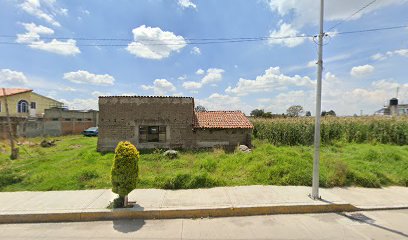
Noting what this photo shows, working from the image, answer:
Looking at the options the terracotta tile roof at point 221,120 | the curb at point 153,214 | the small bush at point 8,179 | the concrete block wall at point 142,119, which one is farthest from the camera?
the terracotta tile roof at point 221,120

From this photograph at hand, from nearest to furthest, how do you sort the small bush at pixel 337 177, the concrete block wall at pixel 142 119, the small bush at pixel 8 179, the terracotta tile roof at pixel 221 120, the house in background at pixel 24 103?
the small bush at pixel 337 177 < the small bush at pixel 8 179 < the concrete block wall at pixel 142 119 < the terracotta tile roof at pixel 221 120 < the house in background at pixel 24 103

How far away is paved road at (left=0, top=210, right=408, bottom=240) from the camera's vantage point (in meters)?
4.67

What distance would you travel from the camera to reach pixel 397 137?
1619cm

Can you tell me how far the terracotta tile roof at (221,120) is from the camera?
15062 mm

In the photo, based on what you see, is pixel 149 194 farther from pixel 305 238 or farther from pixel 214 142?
pixel 214 142

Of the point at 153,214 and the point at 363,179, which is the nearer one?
the point at 153,214

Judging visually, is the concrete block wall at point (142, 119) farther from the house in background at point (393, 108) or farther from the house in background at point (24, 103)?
the house in background at point (393, 108)

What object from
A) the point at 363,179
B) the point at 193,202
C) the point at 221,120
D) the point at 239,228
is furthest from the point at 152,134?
the point at 363,179

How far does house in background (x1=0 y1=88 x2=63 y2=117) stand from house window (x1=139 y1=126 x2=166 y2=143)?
30.1 m

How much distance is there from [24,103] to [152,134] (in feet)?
108

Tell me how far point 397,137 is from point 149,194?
18335 millimetres

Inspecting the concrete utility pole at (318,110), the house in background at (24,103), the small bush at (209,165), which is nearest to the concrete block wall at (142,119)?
the small bush at (209,165)

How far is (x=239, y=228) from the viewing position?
196 inches

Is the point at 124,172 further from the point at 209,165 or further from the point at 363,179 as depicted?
the point at 363,179
